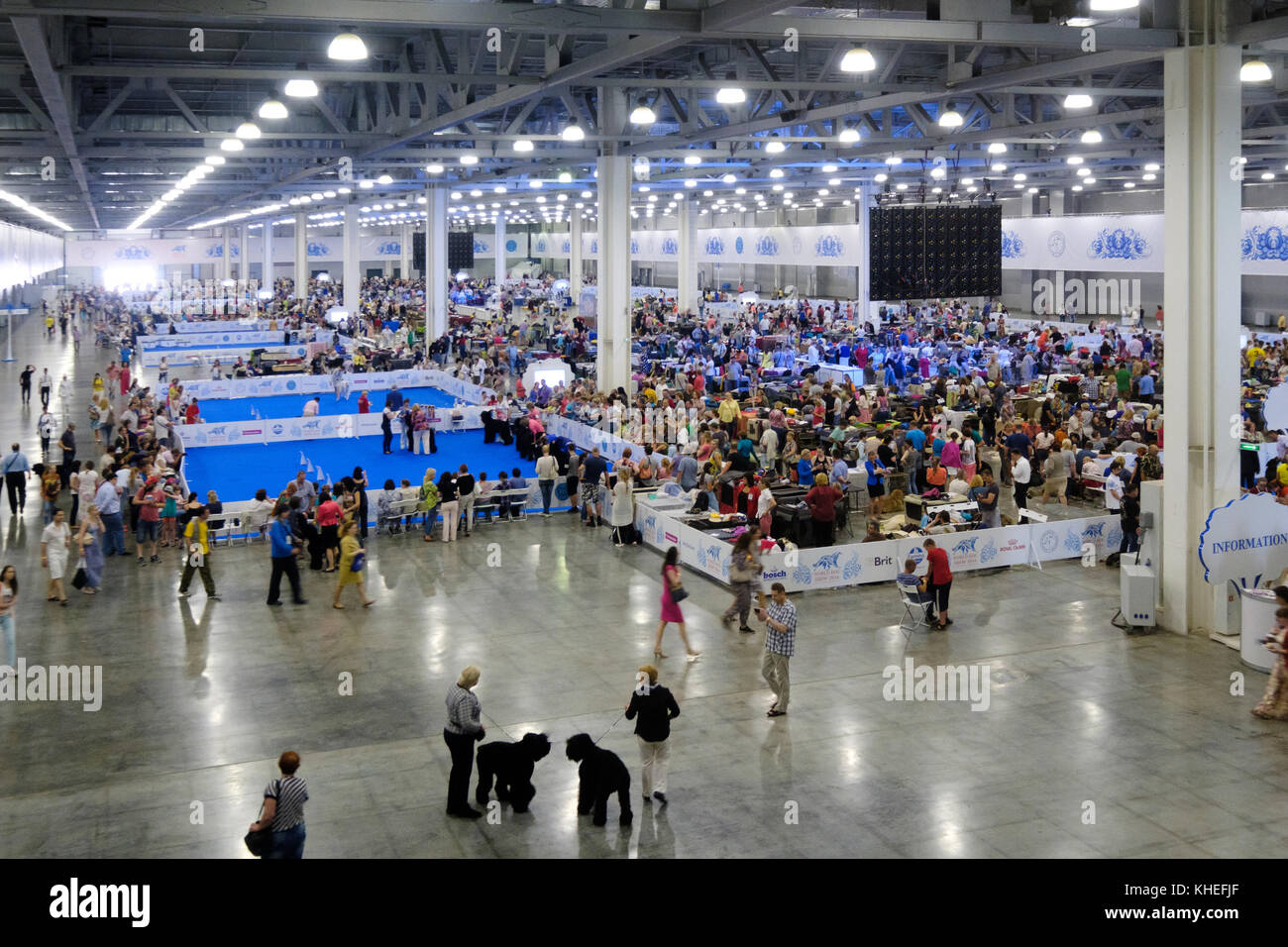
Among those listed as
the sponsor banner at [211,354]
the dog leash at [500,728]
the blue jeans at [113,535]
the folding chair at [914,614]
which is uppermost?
the sponsor banner at [211,354]

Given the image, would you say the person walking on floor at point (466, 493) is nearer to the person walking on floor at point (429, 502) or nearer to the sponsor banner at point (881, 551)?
the person walking on floor at point (429, 502)

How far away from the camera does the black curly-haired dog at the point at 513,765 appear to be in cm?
964

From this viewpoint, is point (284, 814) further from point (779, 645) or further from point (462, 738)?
point (779, 645)

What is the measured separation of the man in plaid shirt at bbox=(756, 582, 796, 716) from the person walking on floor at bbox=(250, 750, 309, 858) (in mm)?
4672

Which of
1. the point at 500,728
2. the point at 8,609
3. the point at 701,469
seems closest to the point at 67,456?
the point at 8,609

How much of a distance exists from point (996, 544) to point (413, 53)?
36.2ft

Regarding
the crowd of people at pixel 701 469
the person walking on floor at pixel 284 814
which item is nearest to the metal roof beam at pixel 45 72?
the crowd of people at pixel 701 469

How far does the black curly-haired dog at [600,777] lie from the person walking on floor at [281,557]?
714 centimetres

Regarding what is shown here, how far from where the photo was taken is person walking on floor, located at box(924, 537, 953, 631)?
14.3 m

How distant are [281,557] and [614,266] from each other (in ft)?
47.2

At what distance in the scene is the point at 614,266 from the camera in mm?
28297

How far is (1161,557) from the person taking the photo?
587 inches

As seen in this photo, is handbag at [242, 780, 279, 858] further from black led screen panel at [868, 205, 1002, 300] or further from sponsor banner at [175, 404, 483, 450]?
sponsor banner at [175, 404, 483, 450]
